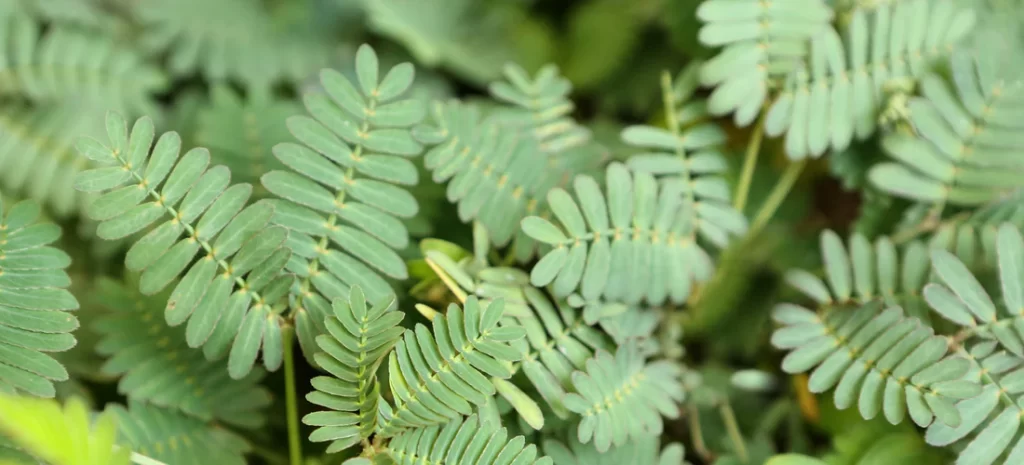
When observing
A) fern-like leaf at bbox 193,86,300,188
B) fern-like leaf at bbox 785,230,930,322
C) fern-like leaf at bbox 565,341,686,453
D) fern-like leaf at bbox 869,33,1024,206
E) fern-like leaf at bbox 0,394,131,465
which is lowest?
fern-like leaf at bbox 565,341,686,453

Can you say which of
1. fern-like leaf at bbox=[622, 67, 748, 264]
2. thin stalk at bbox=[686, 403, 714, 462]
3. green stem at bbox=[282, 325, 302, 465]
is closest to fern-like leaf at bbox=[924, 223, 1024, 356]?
fern-like leaf at bbox=[622, 67, 748, 264]

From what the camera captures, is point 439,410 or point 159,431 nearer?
point 439,410

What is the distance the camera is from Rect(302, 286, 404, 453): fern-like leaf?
0.89m

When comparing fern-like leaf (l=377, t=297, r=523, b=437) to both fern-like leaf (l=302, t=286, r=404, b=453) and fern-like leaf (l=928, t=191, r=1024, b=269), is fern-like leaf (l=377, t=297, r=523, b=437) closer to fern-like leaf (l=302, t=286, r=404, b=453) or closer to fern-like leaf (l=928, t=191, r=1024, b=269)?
fern-like leaf (l=302, t=286, r=404, b=453)

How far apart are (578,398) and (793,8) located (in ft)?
2.35

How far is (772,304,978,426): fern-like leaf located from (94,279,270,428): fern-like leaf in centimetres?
83

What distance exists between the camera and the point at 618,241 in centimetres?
108

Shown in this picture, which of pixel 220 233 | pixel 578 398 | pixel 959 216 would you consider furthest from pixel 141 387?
pixel 959 216

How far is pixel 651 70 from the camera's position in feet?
5.72

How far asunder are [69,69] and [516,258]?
3.27 ft

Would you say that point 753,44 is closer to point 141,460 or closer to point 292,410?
point 292,410

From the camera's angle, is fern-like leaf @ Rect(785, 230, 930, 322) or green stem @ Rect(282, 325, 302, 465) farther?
fern-like leaf @ Rect(785, 230, 930, 322)

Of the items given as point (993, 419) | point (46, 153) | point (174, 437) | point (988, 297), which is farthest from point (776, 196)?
point (46, 153)

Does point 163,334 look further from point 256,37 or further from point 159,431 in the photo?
point 256,37
